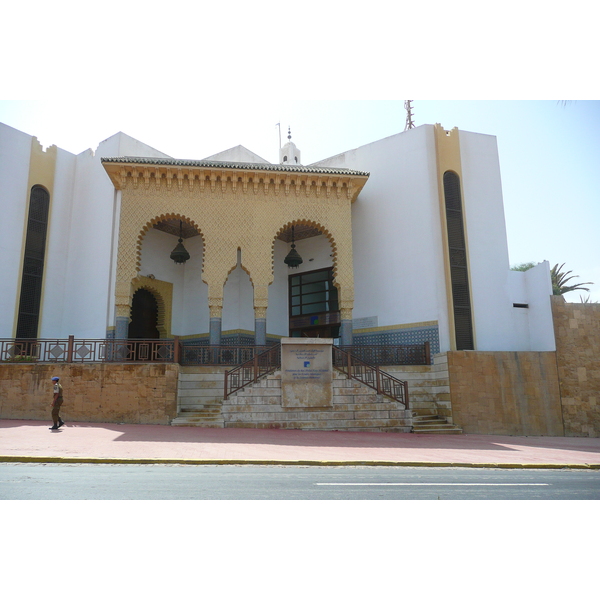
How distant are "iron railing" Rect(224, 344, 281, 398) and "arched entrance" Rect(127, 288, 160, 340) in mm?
5637

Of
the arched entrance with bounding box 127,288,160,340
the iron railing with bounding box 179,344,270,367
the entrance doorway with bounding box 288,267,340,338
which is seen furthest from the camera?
the entrance doorway with bounding box 288,267,340,338

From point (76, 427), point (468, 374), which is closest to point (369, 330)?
point (468, 374)

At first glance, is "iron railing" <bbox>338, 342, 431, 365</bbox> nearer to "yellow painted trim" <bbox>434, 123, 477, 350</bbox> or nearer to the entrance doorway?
"yellow painted trim" <bbox>434, 123, 477, 350</bbox>

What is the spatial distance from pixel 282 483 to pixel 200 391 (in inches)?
295

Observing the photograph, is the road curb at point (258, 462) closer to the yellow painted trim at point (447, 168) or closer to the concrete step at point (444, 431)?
the concrete step at point (444, 431)

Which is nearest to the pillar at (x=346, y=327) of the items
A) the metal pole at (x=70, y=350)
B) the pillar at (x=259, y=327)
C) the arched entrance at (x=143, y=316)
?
the pillar at (x=259, y=327)

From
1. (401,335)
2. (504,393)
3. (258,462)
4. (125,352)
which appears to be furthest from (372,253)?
(258,462)

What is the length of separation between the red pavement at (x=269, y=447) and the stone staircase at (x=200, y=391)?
1.04m

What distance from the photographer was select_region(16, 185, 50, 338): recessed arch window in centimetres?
1593

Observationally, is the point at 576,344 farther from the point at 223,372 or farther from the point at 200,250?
the point at 200,250

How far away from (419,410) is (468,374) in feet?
5.50

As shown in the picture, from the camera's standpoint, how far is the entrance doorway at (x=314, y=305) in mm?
18031

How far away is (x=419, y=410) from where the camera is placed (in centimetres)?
1420

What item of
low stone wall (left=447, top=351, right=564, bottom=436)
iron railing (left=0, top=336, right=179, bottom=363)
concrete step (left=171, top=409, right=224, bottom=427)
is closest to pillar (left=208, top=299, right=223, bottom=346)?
iron railing (left=0, top=336, right=179, bottom=363)
